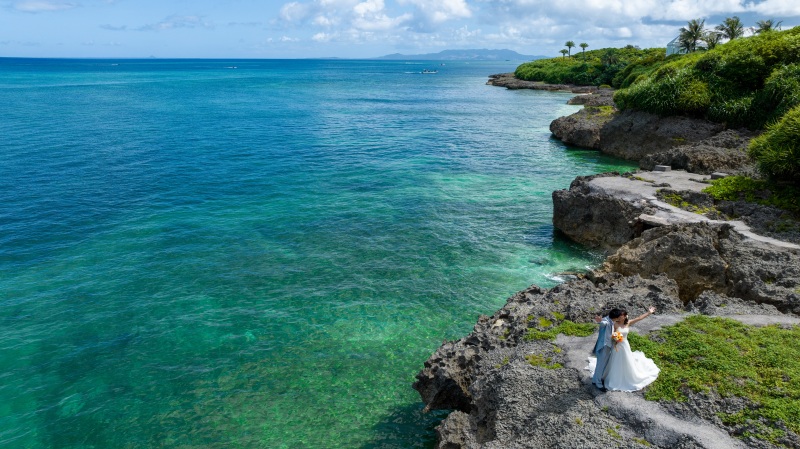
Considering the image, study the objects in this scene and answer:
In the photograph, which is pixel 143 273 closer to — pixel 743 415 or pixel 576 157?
pixel 743 415

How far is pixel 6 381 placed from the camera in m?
21.6

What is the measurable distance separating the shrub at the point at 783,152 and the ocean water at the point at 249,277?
1211 centimetres

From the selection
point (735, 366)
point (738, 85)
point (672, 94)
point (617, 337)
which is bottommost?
point (735, 366)

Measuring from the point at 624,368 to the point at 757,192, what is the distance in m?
24.1

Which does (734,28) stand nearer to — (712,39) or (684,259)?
(712,39)

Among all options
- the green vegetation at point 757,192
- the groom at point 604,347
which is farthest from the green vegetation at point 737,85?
the groom at point 604,347

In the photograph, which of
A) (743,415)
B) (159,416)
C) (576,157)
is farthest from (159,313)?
(576,157)

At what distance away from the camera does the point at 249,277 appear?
3081 centimetres

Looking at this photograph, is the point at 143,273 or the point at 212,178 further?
the point at 212,178

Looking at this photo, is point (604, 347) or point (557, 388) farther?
point (557, 388)

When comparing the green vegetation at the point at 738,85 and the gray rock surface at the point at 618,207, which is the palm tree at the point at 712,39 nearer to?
the green vegetation at the point at 738,85

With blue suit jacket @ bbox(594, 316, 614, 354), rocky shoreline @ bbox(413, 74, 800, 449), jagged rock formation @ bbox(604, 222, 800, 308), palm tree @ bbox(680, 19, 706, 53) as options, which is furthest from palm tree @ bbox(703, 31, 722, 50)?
blue suit jacket @ bbox(594, 316, 614, 354)

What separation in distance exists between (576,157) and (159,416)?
55724 millimetres

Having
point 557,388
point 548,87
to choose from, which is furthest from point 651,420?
point 548,87
